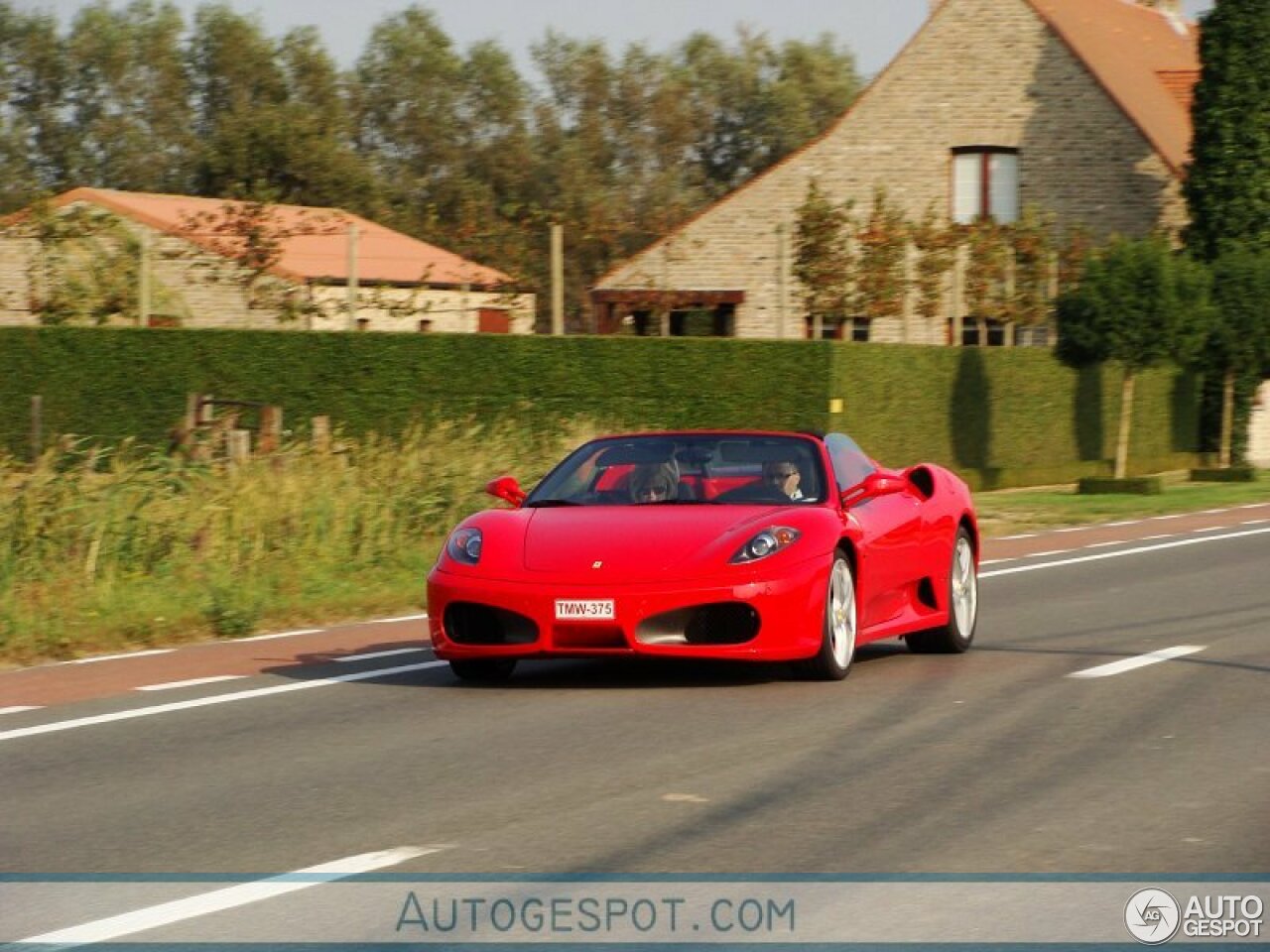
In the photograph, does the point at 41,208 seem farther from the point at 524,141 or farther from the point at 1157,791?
the point at 524,141

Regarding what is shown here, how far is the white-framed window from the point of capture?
53.0 m

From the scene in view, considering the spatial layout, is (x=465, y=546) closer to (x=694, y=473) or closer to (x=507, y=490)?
(x=507, y=490)

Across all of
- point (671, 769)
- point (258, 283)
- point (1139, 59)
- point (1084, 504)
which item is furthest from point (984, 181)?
point (671, 769)

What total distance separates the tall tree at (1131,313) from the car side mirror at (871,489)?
2374 centimetres

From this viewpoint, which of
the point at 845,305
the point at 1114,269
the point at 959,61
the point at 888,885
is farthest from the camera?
the point at 959,61

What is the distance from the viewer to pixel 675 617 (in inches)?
439

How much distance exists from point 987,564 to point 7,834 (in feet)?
47.9

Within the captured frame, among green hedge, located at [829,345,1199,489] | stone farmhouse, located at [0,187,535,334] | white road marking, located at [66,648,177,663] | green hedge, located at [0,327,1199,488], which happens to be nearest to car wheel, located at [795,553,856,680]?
white road marking, located at [66,648,177,663]

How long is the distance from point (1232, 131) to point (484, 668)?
35.1 meters

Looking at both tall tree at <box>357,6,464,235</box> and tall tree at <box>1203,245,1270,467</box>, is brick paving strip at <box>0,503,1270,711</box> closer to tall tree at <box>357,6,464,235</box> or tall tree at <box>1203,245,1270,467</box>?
tall tree at <box>1203,245,1270,467</box>

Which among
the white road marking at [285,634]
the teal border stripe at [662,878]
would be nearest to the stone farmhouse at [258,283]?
the white road marking at [285,634]

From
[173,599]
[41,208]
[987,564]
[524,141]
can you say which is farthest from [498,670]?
[524,141]

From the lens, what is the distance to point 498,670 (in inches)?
476

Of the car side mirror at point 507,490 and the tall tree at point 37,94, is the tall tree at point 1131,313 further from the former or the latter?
the tall tree at point 37,94
